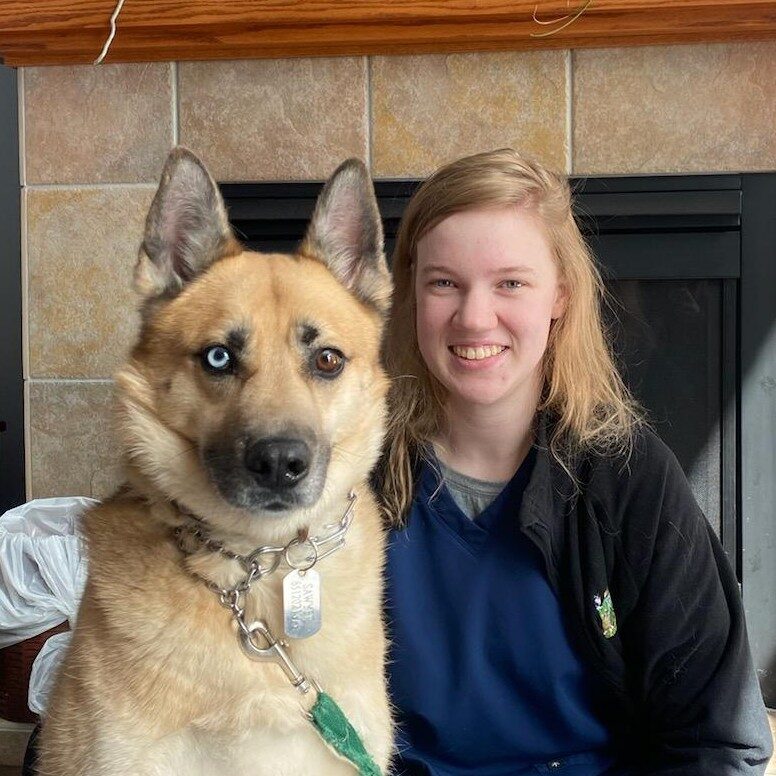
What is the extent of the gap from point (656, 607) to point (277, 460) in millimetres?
594

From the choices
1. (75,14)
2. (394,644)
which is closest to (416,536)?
(394,644)

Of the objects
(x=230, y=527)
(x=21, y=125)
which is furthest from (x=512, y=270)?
(x=21, y=125)

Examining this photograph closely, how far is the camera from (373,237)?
1.28m

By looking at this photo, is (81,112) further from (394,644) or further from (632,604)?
(632,604)

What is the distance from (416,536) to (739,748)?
0.55 m

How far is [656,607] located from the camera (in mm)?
1225

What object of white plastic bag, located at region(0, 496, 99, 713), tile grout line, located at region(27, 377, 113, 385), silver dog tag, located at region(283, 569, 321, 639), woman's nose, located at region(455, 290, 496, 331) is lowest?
white plastic bag, located at region(0, 496, 99, 713)

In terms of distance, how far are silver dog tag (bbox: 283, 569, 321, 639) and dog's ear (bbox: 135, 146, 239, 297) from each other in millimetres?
427

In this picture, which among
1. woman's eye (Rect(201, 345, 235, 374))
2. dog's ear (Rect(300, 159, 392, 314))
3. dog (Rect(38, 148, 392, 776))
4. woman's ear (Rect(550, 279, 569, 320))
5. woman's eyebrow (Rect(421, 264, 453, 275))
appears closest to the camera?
dog (Rect(38, 148, 392, 776))

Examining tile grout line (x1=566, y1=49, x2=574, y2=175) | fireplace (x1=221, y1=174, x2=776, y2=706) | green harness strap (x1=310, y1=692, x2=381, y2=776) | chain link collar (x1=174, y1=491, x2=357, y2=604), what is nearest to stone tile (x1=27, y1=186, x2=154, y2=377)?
fireplace (x1=221, y1=174, x2=776, y2=706)

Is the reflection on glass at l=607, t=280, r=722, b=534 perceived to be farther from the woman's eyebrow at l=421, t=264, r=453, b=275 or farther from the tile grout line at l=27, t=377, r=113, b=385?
the tile grout line at l=27, t=377, r=113, b=385

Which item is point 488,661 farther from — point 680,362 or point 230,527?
point 680,362

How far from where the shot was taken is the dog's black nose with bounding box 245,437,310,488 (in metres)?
1.03

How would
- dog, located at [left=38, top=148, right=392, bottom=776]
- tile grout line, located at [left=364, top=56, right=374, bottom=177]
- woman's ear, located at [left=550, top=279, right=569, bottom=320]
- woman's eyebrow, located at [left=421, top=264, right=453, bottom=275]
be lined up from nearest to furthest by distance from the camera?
dog, located at [left=38, top=148, right=392, bottom=776] → woman's eyebrow, located at [left=421, top=264, right=453, bottom=275] → woman's ear, located at [left=550, top=279, right=569, bottom=320] → tile grout line, located at [left=364, top=56, right=374, bottom=177]
